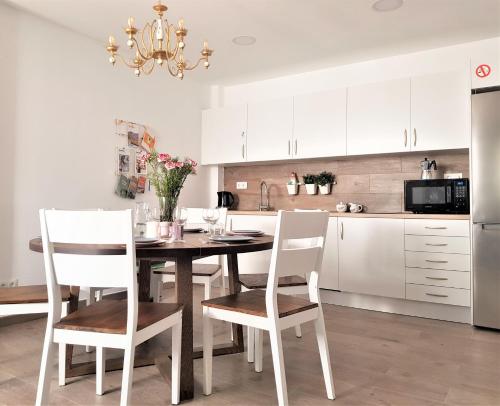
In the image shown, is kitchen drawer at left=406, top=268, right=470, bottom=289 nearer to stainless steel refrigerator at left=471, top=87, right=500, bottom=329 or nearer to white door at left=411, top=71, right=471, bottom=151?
stainless steel refrigerator at left=471, top=87, right=500, bottom=329

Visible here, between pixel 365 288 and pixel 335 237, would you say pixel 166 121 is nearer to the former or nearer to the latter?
pixel 335 237

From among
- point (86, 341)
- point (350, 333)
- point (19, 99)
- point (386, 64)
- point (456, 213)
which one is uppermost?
point (386, 64)

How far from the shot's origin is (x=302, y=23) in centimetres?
330

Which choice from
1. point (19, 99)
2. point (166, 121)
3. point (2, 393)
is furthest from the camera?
point (166, 121)

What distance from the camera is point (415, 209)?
3461 mm

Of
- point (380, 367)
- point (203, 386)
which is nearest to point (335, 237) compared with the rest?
point (380, 367)

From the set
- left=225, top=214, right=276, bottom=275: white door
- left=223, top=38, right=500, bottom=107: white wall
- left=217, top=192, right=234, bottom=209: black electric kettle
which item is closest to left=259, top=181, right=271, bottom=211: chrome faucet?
left=217, top=192, right=234, bottom=209: black electric kettle

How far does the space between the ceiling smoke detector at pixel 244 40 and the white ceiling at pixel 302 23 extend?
5 centimetres

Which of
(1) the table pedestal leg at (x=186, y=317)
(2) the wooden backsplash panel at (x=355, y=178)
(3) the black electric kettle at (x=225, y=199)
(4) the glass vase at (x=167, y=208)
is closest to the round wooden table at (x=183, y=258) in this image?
(1) the table pedestal leg at (x=186, y=317)

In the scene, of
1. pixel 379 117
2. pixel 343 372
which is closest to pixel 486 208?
pixel 379 117

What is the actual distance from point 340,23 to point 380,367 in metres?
2.59

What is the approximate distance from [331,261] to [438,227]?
0.96m

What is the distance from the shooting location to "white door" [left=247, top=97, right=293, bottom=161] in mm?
4258

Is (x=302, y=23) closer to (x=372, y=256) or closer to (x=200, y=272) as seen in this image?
(x=372, y=256)
